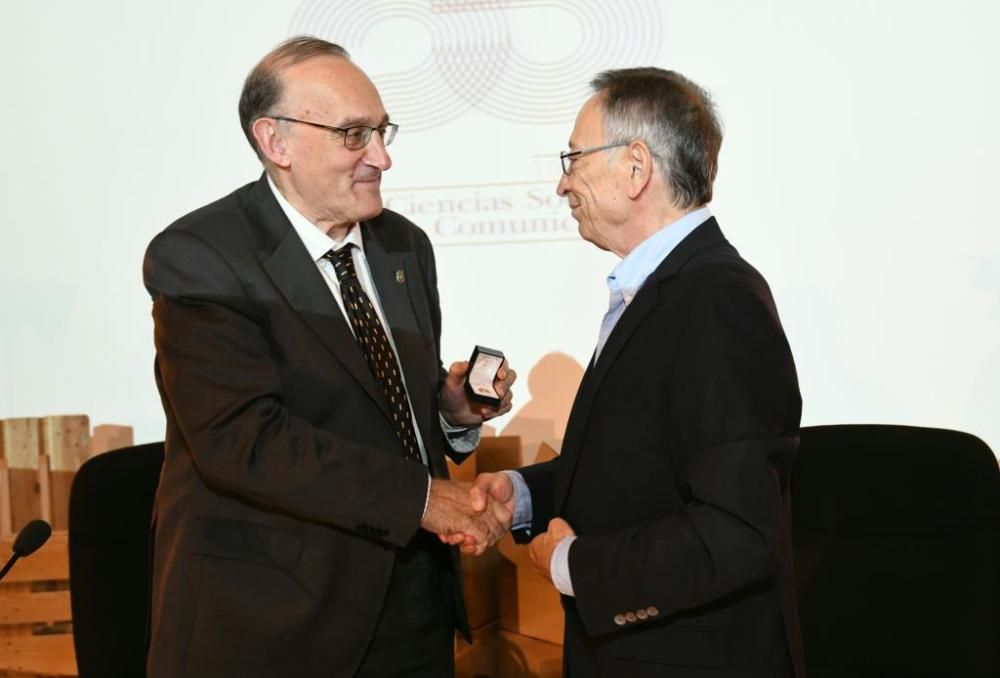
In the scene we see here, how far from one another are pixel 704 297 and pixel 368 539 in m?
0.85

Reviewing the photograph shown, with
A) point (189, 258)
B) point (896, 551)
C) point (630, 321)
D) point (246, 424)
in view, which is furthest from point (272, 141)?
point (896, 551)

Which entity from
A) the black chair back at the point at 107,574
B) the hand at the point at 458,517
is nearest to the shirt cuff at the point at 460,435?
the hand at the point at 458,517

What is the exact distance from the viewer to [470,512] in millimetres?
2301

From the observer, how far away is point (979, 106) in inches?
137

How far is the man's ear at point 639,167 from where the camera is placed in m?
2.03

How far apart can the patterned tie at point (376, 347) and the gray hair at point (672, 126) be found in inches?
26.2

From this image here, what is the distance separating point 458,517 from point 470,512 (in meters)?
0.04

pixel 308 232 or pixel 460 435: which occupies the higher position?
pixel 308 232

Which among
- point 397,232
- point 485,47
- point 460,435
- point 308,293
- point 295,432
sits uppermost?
point 485,47

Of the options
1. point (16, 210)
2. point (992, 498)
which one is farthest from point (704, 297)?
point (16, 210)

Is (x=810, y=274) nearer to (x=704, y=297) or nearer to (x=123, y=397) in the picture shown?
(x=704, y=297)

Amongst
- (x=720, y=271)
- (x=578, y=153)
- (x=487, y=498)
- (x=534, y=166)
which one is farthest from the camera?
(x=534, y=166)

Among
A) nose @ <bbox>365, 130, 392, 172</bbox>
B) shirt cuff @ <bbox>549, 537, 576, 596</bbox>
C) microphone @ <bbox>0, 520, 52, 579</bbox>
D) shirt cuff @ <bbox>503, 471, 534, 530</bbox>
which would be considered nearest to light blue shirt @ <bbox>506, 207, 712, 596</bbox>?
shirt cuff @ <bbox>549, 537, 576, 596</bbox>

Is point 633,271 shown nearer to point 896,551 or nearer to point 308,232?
point 308,232
